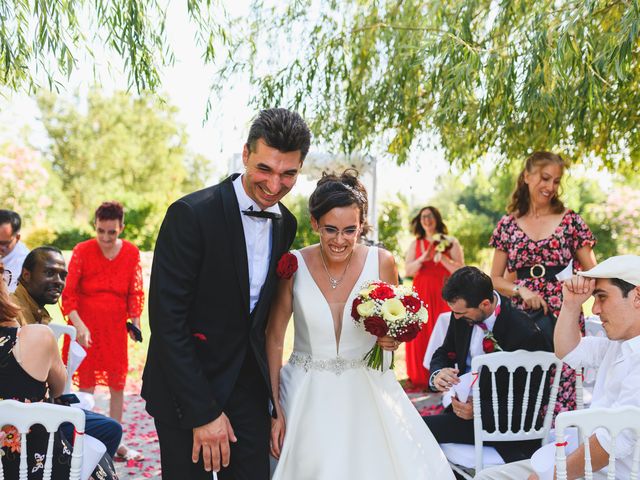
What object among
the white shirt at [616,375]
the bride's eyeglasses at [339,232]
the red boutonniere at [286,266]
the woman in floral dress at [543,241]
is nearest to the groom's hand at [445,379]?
the white shirt at [616,375]

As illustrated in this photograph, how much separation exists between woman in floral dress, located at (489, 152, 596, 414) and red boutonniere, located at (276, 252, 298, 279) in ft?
7.93

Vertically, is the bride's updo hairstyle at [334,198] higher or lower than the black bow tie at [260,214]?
higher

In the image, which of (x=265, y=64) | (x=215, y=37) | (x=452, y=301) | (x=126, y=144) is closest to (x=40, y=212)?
(x=126, y=144)

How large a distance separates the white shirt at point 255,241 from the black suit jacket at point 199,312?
0.14ft

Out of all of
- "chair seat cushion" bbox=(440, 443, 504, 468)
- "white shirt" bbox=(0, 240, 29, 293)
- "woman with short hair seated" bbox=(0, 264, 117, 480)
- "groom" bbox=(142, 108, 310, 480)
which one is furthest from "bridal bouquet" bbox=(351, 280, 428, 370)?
"white shirt" bbox=(0, 240, 29, 293)

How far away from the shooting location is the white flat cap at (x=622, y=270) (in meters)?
2.78

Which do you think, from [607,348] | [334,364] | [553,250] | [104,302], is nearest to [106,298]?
[104,302]

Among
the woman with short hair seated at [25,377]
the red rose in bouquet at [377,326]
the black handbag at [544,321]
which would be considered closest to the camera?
the woman with short hair seated at [25,377]

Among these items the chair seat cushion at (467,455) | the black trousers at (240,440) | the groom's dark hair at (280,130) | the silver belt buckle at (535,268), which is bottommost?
the chair seat cushion at (467,455)

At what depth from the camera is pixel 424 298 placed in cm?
785

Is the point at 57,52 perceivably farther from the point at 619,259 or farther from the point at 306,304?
the point at 619,259

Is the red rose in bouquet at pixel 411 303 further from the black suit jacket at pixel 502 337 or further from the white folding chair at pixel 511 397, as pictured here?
the black suit jacket at pixel 502 337

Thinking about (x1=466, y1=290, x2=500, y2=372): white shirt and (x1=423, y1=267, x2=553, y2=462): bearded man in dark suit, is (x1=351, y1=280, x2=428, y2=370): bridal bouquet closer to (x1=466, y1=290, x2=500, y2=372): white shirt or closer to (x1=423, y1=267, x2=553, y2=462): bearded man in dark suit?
(x1=423, y1=267, x2=553, y2=462): bearded man in dark suit

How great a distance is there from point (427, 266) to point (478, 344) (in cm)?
381
